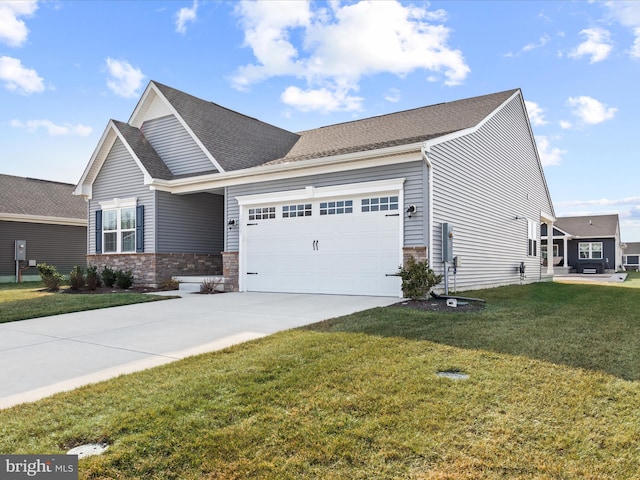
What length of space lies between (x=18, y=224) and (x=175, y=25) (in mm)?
13481

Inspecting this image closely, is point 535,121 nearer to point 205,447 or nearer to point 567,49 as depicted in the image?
point 567,49

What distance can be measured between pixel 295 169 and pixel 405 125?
459 centimetres

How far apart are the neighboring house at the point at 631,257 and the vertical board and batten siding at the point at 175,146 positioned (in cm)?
5108

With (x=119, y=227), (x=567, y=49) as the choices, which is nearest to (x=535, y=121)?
(x=567, y=49)

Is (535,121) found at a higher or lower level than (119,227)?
higher

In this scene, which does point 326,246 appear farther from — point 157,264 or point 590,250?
point 590,250

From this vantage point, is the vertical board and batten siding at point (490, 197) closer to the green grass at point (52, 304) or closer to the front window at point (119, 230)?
the green grass at point (52, 304)

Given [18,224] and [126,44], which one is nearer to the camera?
[126,44]

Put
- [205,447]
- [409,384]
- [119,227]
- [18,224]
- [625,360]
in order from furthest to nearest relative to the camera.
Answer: [18,224] < [119,227] < [625,360] < [409,384] < [205,447]

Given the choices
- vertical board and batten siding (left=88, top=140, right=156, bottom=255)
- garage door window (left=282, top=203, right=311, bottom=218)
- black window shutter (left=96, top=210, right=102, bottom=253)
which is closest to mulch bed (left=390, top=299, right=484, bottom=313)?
garage door window (left=282, top=203, right=311, bottom=218)

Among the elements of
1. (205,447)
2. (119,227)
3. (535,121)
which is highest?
(535,121)

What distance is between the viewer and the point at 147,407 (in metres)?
3.39

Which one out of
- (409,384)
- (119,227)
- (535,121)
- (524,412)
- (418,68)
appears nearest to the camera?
(524,412)

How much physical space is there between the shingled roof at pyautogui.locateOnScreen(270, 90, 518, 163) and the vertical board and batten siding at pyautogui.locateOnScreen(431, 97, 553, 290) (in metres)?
0.50
